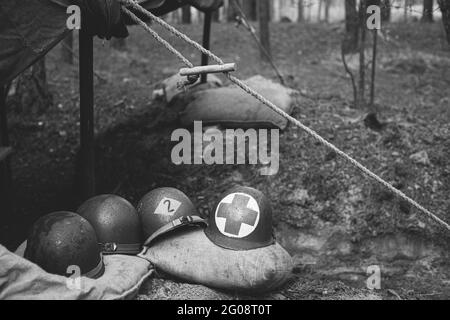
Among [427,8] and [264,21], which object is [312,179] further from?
[427,8]

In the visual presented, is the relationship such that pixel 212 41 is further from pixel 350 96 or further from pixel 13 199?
pixel 13 199

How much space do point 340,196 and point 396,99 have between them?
402cm

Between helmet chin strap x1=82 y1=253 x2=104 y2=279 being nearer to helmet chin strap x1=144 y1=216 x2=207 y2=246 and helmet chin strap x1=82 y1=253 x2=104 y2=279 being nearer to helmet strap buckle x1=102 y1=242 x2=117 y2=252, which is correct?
helmet strap buckle x1=102 y1=242 x2=117 y2=252

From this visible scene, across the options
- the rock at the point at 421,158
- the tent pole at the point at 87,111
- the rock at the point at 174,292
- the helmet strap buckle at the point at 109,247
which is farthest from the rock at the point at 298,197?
the helmet strap buckle at the point at 109,247

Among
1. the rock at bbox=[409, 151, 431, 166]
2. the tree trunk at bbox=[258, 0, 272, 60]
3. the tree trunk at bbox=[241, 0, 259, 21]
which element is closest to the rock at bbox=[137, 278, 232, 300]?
the rock at bbox=[409, 151, 431, 166]

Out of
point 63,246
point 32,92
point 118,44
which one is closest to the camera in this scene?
point 63,246

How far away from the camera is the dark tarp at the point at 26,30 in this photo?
4102mm

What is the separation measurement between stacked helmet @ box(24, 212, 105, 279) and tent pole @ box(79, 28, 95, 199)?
1.39 meters

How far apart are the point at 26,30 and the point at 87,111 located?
1312 mm

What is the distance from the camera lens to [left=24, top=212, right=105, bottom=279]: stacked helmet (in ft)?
12.8

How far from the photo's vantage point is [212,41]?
1408 centimetres

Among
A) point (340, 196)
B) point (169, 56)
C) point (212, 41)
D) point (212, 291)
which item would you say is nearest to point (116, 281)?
point (212, 291)

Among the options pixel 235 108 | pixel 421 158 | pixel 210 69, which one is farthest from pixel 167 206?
pixel 421 158

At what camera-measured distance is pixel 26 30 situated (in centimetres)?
419
